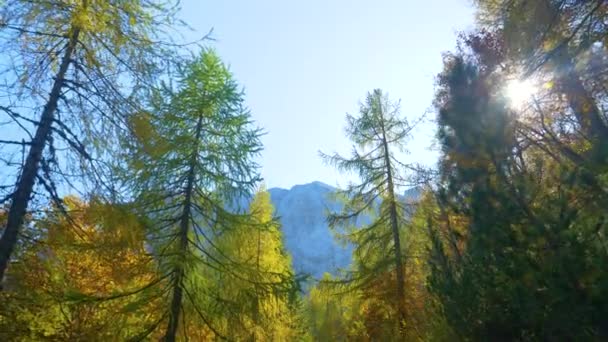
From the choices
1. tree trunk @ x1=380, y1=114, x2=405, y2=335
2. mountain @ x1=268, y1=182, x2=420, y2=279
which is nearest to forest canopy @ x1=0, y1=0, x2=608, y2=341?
tree trunk @ x1=380, y1=114, x2=405, y2=335

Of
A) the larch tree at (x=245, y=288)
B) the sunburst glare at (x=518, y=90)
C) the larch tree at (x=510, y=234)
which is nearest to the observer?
the larch tree at (x=510, y=234)

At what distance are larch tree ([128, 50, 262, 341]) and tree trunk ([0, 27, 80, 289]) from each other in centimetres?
211

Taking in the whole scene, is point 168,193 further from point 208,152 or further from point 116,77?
point 116,77

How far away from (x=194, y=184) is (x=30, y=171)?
3.57 m

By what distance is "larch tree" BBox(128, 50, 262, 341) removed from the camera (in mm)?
7305

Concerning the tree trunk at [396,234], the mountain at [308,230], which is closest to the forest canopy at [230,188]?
the tree trunk at [396,234]

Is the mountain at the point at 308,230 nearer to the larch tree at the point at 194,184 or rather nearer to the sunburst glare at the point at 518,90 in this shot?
the larch tree at the point at 194,184

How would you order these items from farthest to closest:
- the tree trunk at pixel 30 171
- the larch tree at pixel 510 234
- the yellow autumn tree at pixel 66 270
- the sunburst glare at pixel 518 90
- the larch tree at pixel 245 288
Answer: the larch tree at pixel 245 288 → the sunburst glare at pixel 518 90 → the yellow autumn tree at pixel 66 270 → the tree trunk at pixel 30 171 → the larch tree at pixel 510 234

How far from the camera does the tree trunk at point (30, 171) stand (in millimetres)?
4439

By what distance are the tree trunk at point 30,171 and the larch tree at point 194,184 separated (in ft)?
6.92

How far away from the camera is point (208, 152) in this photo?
26.9 ft

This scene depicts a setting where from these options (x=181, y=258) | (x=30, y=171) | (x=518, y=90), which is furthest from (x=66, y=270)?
Result: (x=518, y=90)

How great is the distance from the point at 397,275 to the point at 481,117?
6.87 meters

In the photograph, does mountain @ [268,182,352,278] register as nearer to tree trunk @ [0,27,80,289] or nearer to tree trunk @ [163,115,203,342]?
tree trunk @ [163,115,203,342]
